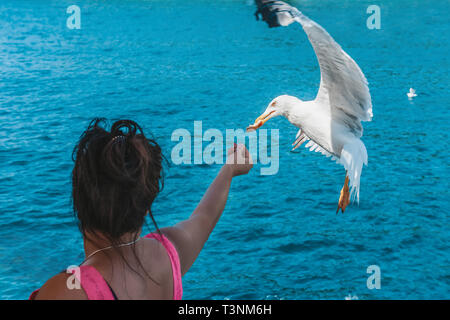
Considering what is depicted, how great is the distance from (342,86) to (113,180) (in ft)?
8.83

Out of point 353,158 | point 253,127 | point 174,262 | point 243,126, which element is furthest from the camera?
point 243,126

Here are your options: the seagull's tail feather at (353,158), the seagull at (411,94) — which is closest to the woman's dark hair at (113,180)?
the seagull's tail feather at (353,158)

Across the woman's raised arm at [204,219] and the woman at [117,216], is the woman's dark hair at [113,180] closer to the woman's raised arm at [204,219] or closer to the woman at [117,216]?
the woman at [117,216]

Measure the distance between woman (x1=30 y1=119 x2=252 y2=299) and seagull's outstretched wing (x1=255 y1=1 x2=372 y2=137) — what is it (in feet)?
7.25

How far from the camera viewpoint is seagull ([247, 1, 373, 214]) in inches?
139

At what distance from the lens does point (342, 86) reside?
12.6 ft

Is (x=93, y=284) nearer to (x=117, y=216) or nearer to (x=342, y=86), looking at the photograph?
(x=117, y=216)

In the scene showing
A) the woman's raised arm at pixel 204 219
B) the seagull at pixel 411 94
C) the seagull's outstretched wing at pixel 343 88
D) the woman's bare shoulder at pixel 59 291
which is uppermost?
the seagull at pixel 411 94

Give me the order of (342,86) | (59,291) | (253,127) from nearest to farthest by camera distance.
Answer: (59,291) → (253,127) → (342,86)

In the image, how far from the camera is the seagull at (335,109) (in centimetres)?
353

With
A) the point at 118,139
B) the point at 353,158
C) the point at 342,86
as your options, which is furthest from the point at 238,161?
the point at 342,86

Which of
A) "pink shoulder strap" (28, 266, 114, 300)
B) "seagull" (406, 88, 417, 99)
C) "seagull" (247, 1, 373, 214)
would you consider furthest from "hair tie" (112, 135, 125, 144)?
"seagull" (406, 88, 417, 99)
